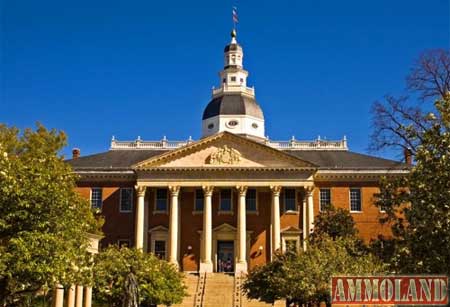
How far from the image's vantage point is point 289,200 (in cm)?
5788

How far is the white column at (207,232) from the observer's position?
54.4m

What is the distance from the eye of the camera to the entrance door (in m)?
57.4

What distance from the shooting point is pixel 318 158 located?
6106cm

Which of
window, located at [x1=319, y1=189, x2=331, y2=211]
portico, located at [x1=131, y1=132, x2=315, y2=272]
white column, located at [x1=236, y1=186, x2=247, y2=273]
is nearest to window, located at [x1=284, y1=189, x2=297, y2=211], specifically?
portico, located at [x1=131, y1=132, x2=315, y2=272]

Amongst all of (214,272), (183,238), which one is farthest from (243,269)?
(183,238)

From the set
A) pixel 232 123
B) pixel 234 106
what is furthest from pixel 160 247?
pixel 234 106

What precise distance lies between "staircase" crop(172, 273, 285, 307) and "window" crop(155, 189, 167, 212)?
769 cm

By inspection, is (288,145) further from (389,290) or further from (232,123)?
(389,290)

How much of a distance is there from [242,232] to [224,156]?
652 cm

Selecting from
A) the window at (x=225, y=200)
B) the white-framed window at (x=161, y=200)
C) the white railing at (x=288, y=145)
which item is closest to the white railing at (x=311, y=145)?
the white railing at (x=288, y=145)

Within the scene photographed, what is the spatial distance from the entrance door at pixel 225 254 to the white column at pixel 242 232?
2.95m

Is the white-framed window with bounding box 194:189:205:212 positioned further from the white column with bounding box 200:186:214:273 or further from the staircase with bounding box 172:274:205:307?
the staircase with bounding box 172:274:205:307

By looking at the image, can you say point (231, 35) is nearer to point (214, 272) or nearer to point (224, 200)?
point (224, 200)

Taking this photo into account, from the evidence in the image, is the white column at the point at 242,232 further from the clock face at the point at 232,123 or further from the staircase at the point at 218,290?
the clock face at the point at 232,123
